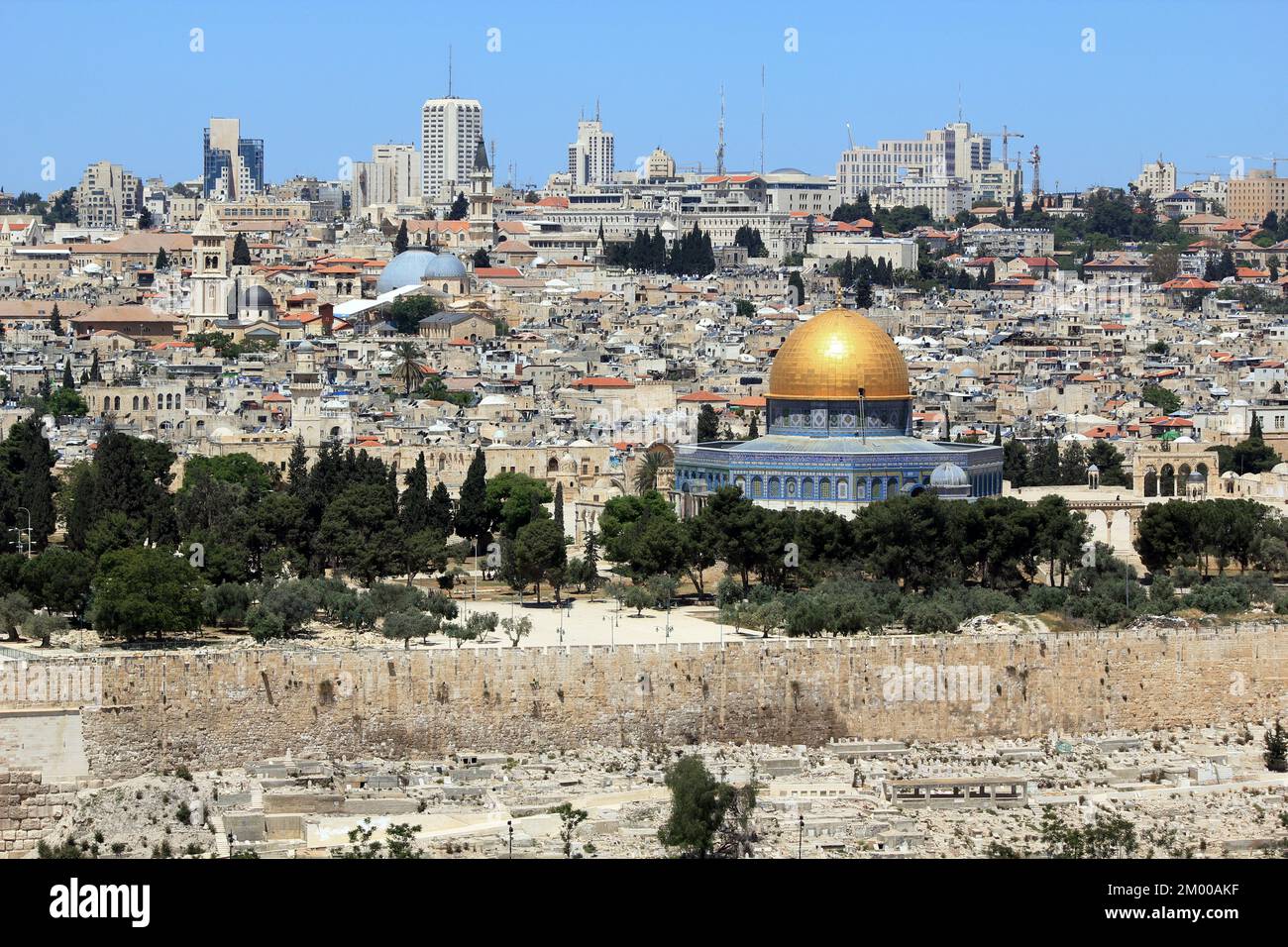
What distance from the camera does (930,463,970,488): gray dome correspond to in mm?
43062

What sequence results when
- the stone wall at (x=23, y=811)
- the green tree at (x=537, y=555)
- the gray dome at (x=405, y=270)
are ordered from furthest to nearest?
the gray dome at (x=405, y=270), the green tree at (x=537, y=555), the stone wall at (x=23, y=811)

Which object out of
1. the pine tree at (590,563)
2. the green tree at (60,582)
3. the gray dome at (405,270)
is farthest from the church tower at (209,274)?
the green tree at (60,582)

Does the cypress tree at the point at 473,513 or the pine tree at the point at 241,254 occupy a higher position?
the pine tree at the point at 241,254

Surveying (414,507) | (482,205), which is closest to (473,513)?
(414,507)

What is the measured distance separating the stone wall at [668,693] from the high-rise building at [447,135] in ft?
482

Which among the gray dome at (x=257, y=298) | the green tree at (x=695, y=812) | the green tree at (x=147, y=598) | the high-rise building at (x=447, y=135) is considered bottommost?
the green tree at (x=695, y=812)

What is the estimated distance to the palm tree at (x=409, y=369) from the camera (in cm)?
6899

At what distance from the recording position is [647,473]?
4838 cm

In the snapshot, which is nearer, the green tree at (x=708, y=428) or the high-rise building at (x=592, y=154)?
the green tree at (x=708, y=428)

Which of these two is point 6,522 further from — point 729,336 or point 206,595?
point 729,336

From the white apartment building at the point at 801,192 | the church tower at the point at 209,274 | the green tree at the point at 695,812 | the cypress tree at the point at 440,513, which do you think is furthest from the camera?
the white apartment building at the point at 801,192

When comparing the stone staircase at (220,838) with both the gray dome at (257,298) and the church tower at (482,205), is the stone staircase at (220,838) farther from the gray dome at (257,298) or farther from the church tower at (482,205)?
the church tower at (482,205)
